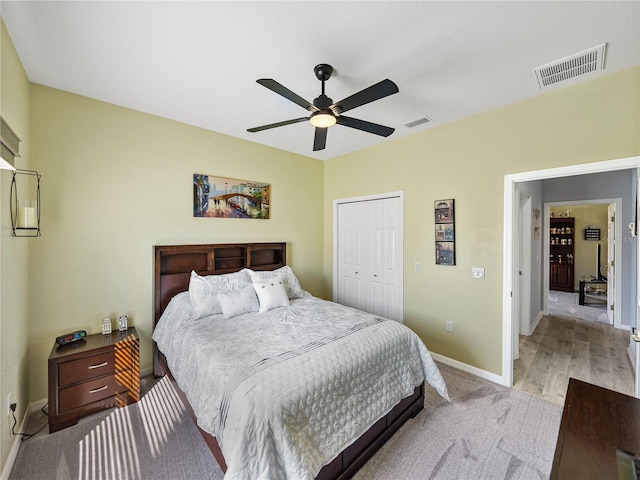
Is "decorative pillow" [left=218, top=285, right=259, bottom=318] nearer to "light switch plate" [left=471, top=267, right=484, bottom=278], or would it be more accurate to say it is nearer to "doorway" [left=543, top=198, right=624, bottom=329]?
"light switch plate" [left=471, top=267, right=484, bottom=278]

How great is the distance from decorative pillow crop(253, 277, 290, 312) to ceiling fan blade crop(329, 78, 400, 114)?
6.11ft

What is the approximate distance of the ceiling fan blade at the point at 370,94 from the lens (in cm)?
165

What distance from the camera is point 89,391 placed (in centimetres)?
220

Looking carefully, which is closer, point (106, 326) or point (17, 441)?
point (17, 441)

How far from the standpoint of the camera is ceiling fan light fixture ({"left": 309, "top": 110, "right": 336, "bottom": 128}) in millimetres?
1888

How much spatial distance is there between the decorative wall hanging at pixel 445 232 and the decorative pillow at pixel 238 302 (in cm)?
219

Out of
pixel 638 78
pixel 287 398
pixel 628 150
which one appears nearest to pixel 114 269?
pixel 287 398

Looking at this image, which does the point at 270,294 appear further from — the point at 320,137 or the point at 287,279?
the point at 320,137

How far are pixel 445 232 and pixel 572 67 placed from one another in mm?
1711

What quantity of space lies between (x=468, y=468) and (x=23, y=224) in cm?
343

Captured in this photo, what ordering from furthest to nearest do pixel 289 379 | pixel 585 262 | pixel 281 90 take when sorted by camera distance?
pixel 585 262 < pixel 281 90 < pixel 289 379

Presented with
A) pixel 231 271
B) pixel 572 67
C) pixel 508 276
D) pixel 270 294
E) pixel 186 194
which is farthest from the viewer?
pixel 231 271

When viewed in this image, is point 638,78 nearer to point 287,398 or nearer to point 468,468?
point 468,468

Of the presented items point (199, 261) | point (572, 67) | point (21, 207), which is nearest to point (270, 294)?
point (199, 261)
